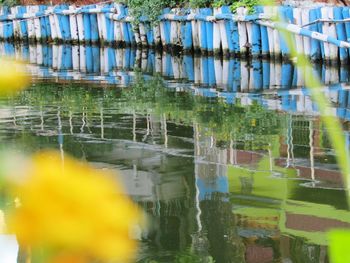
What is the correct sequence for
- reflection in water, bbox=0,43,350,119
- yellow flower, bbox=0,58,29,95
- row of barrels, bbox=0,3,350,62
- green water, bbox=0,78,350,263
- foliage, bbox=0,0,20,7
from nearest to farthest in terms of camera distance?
yellow flower, bbox=0,58,29,95 < green water, bbox=0,78,350,263 < reflection in water, bbox=0,43,350,119 < row of barrels, bbox=0,3,350,62 < foliage, bbox=0,0,20,7

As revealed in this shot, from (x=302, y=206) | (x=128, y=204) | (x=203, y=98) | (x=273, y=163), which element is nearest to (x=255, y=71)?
(x=203, y=98)

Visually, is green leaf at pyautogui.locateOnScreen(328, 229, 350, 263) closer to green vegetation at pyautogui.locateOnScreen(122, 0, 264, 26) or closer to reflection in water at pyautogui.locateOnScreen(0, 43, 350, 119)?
reflection in water at pyautogui.locateOnScreen(0, 43, 350, 119)

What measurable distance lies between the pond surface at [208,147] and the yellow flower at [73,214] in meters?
0.85

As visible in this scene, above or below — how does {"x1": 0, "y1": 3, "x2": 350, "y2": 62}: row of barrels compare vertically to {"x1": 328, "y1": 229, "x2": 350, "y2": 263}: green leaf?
above

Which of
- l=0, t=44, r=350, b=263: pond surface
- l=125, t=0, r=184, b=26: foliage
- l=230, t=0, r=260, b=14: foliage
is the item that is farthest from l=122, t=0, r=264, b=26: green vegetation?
l=0, t=44, r=350, b=263: pond surface

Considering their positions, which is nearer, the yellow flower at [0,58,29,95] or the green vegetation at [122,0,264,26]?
the yellow flower at [0,58,29,95]

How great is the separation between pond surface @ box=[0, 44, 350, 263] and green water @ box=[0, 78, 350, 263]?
0.01 m

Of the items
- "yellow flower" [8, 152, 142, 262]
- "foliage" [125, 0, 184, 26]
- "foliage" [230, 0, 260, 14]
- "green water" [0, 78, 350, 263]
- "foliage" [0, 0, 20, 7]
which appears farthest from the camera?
"foliage" [0, 0, 20, 7]

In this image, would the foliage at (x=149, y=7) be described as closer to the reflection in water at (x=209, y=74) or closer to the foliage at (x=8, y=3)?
the reflection in water at (x=209, y=74)

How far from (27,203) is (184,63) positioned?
20222 millimetres

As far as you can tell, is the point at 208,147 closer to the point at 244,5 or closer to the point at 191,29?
the point at 244,5

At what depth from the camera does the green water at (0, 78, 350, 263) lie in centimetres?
600

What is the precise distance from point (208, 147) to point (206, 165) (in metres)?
0.90

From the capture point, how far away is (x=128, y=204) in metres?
0.57
